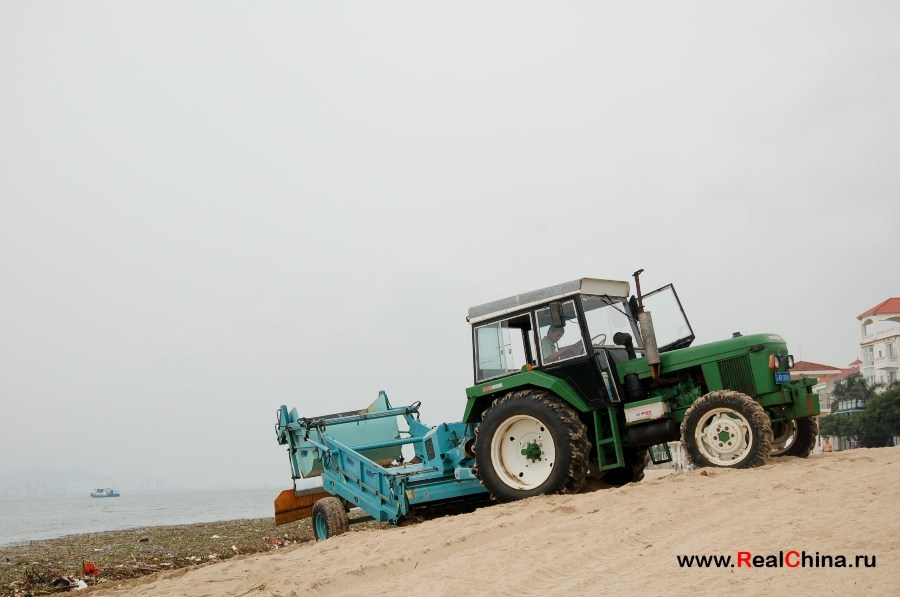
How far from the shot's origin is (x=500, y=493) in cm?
854

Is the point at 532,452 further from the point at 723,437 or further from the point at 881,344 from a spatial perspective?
the point at 881,344

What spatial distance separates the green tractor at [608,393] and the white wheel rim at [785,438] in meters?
0.01

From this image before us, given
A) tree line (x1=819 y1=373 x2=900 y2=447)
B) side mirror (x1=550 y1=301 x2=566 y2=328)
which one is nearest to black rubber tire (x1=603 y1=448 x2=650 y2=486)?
side mirror (x1=550 y1=301 x2=566 y2=328)

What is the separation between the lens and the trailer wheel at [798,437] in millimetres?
8594

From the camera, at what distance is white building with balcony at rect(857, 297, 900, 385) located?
47844 mm

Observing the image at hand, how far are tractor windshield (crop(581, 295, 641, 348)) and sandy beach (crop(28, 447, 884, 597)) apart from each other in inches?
75.6

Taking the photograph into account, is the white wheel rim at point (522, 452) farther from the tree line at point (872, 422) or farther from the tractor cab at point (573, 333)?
the tree line at point (872, 422)

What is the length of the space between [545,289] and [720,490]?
3251mm

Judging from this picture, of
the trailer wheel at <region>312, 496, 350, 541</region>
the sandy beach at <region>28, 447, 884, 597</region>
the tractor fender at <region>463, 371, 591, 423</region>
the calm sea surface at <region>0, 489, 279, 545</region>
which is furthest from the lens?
the calm sea surface at <region>0, 489, 279, 545</region>

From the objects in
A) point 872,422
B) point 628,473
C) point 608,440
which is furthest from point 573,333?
point 872,422

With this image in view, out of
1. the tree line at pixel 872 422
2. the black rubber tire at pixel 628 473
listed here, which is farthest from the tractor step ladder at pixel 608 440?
the tree line at pixel 872 422

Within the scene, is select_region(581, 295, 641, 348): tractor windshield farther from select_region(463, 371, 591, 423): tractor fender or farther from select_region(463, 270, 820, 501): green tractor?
select_region(463, 371, 591, 423): tractor fender

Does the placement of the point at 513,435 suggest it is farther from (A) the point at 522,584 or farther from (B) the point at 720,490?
(A) the point at 522,584

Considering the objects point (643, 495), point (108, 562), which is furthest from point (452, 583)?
point (108, 562)
